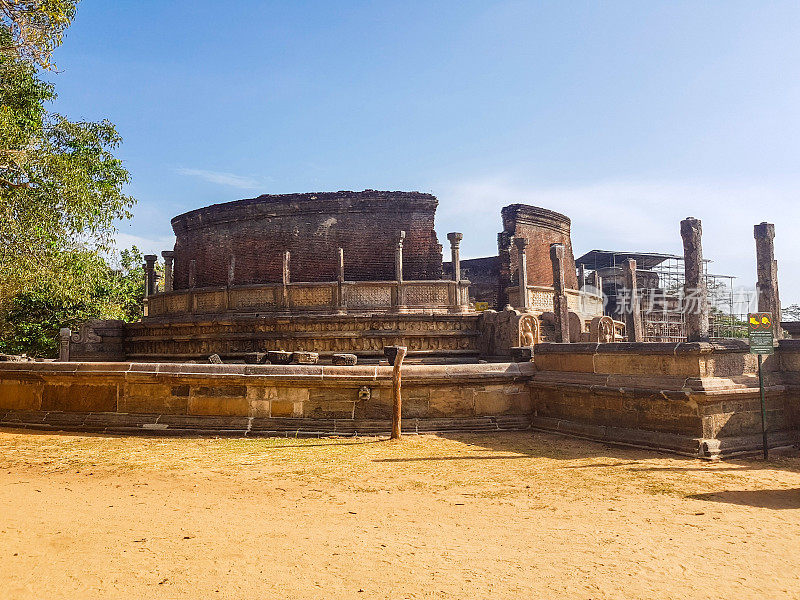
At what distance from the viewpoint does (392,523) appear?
14.5 ft

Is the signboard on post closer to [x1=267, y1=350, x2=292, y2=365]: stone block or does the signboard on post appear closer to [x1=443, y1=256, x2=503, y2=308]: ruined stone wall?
[x1=267, y1=350, x2=292, y2=365]: stone block

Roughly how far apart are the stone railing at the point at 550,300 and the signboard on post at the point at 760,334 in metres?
9.50

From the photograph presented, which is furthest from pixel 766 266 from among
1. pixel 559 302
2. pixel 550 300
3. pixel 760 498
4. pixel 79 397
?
pixel 79 397

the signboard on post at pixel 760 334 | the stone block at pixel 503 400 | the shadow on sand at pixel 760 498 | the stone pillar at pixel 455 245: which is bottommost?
the shadow on sand at pixel 760 498

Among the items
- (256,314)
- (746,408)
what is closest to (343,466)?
(746,408)

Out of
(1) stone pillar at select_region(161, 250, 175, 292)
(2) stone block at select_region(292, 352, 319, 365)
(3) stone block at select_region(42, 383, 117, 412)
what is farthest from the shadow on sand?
(1) stone pillar at select_region(161, 250, 175, 292)

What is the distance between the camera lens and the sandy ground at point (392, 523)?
3.26 metres

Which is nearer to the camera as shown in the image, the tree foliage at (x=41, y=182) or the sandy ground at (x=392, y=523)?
the sandy ground at (x=392, y=523)

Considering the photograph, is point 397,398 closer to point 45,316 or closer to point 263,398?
point 263,398

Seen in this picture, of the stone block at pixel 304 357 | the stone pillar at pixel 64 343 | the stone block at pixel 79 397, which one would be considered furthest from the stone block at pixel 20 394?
the stone pillar at pixel 64 343

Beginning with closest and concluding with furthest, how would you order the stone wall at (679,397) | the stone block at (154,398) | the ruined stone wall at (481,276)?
the stone wall at (679,397)
the stone block at (154,398)
the ruined stone wall at (481,276)

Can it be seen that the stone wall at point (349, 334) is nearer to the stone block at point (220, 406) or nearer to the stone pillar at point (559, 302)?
the stone pillar at point (559, 302)

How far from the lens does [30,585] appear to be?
3143mm

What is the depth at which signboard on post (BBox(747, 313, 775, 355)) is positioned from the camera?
6.87m
